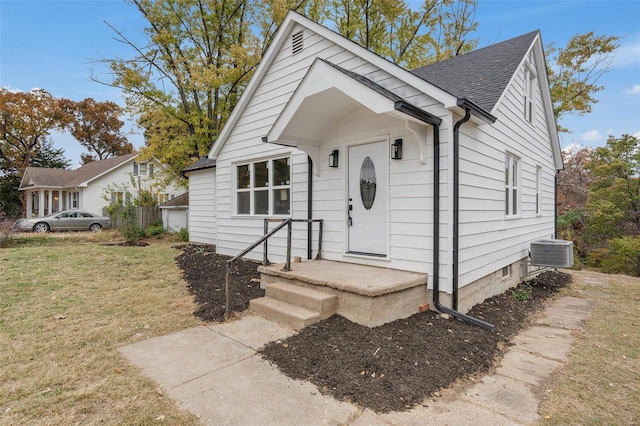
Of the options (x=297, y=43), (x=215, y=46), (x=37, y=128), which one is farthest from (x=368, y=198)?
(x=37, y=128)

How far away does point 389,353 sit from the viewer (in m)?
3.43

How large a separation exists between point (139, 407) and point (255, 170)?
6.33 m

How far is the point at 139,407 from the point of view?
254 centimetres

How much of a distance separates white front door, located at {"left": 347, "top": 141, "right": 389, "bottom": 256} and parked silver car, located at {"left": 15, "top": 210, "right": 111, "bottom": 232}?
1828cm

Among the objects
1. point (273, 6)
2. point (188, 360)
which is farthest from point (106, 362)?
point (273, 6)

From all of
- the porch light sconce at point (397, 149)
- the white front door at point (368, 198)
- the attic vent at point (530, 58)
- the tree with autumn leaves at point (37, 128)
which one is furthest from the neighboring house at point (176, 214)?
the tree with autumn leaves at point (37, 128)

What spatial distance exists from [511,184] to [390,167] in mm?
3245

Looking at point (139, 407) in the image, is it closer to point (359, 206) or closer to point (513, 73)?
point (359, 206)

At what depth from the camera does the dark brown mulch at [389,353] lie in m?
2.87

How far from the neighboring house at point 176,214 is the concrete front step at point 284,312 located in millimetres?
10912

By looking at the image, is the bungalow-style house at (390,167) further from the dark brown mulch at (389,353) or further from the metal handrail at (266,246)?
the dark brown mulch at (389,353)

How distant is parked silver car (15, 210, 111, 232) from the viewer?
1803cm

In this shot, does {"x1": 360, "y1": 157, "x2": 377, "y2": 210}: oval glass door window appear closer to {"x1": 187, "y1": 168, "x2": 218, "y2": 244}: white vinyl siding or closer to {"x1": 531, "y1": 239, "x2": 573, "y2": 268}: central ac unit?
{"x1": 531, "y1": 239, "x2": 573, "y2": 268}: central ac unit

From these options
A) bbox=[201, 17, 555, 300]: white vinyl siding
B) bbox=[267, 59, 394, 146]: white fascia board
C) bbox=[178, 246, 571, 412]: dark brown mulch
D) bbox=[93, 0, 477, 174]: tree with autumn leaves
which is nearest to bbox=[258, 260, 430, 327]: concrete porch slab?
bbox=[178, 246, 571, 412]: dark brown mulch
